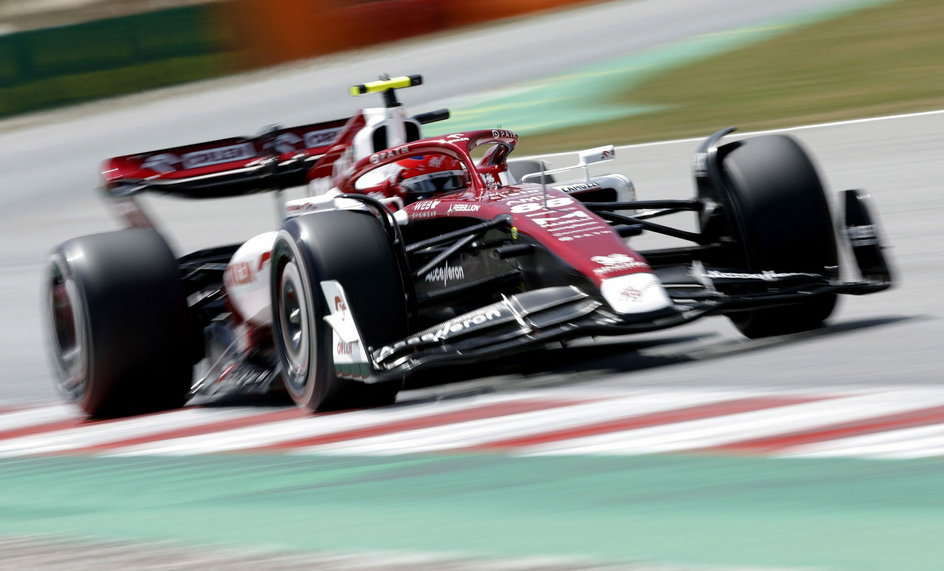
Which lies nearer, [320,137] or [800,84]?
[320,137]

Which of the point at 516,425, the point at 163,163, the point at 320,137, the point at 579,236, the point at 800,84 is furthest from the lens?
the point at 800,84

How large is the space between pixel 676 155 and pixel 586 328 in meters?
8.29

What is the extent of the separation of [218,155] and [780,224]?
10.1 feet

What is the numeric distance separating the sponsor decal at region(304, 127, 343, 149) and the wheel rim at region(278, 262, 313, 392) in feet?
6.46

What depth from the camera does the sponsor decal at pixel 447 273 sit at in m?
6.60

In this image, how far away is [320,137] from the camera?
27.5 feet

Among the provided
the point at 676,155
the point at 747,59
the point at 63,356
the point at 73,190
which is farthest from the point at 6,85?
the point at 63,356

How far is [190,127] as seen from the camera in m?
21.0

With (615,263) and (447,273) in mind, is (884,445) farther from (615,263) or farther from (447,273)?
(447,273)

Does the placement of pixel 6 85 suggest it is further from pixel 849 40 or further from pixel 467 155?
pixel 467 155

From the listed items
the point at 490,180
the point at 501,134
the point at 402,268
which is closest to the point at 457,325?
the point at 402,268

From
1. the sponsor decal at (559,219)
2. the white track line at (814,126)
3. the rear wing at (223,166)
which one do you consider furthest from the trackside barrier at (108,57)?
the sponsor decal at (559,219)

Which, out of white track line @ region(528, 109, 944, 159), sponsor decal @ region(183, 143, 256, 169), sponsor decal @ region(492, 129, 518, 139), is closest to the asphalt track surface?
white track line @ region(528, 109, 944, 159)

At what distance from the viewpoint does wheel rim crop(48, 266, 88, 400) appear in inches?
281
